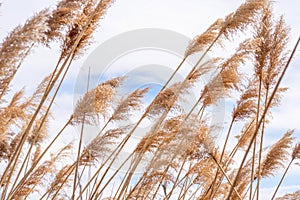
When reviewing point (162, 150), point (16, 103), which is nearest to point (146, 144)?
point (162, 150)

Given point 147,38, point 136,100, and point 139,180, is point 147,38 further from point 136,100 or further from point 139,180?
point 139,180

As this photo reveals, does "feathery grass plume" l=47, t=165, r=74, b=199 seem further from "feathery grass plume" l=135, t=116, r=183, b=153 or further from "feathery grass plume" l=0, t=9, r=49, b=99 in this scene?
"feathery grass plume" l=0, t=9, r=49, b=99

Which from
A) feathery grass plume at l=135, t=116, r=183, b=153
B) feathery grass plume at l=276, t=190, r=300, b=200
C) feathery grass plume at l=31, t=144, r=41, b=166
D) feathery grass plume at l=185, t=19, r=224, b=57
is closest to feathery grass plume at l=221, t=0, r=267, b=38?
feathery grass plume at l=185, t=19, r=224, b=57

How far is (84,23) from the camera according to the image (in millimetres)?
3330

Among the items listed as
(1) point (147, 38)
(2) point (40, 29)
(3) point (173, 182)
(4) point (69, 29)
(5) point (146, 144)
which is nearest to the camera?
(2) point (40, 29)

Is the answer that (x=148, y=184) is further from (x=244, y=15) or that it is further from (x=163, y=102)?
(x=244, y=15)

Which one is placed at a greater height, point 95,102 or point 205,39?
point 205,39

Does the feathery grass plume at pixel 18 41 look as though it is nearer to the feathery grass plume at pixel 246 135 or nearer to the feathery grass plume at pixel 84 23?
the feathery grass plume at pixel 84 23

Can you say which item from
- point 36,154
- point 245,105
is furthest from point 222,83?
point 36,154

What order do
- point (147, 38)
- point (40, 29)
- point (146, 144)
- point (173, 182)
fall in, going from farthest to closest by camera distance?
1. point (147, 38)
2. point (173, 182)
3. point (146, 144)
4. point (40, 29)

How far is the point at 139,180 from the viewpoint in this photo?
396 cm

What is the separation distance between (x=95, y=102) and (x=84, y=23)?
83 centimetres

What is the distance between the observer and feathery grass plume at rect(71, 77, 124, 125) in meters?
3.71

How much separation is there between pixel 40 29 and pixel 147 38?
4229 mm
